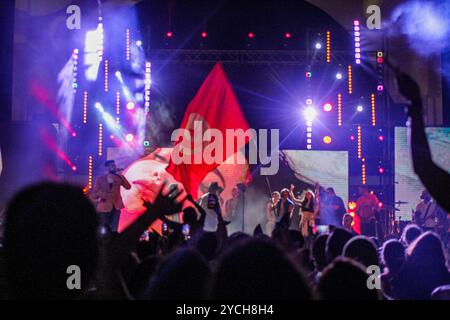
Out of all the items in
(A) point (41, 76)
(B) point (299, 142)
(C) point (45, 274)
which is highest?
(A) point (41, 76)

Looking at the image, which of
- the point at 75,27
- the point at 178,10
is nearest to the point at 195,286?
the point at 75,27

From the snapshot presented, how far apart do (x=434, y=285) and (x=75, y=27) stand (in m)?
9.83

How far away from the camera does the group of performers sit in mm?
9430

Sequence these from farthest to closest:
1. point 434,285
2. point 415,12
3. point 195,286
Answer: point 415,12, point 434,285, point 195,286

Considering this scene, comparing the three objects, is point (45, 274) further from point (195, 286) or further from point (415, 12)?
point (415, 12)

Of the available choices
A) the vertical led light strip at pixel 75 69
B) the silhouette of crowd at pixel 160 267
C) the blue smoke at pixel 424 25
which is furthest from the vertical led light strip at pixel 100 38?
the silhouette of crowd at pixel 160 267

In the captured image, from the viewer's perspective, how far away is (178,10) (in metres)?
14.2

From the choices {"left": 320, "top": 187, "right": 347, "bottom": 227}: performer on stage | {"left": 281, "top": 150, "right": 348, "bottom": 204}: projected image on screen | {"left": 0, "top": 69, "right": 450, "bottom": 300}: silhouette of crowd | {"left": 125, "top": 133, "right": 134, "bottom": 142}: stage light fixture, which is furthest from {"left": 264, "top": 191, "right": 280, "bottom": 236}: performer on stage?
{"left": 0, "top": 69, "right": 450, "bottom": 300}: silhouette of crowd

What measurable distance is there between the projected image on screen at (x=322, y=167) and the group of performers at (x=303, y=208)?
432mm

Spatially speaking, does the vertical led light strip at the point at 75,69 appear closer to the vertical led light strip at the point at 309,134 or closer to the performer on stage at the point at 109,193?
the performer on stage at the point at 109,193

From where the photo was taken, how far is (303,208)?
37.6 ft

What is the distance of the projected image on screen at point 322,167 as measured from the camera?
1287cm

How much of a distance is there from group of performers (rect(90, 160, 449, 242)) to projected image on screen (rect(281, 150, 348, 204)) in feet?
1.42
